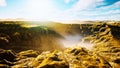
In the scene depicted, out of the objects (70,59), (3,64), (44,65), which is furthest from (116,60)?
(3,64)

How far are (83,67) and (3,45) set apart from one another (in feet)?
308

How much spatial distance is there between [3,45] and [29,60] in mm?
60345

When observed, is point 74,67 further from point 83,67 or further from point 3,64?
point 3,64

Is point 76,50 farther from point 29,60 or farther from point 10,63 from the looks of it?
point 10,63

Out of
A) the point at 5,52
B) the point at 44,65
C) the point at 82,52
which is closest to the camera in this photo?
the point at 44,65

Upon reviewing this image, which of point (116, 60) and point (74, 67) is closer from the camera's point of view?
point (74, 67)

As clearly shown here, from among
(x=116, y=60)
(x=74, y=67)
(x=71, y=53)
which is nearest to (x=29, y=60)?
(x=74, y=67)

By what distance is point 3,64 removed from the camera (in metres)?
133

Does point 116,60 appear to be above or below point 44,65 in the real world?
below

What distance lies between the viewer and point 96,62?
161500 mm

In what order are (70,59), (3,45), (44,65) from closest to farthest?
1. (44,65)
2. (70,59)
3. (3,45)

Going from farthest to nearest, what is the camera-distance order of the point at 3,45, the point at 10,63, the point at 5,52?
the point at 3,45 < the point at 5,52 < the point at 10,63

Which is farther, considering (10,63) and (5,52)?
(5,52)

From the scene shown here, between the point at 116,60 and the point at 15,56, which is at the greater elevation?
the point at 15,56
